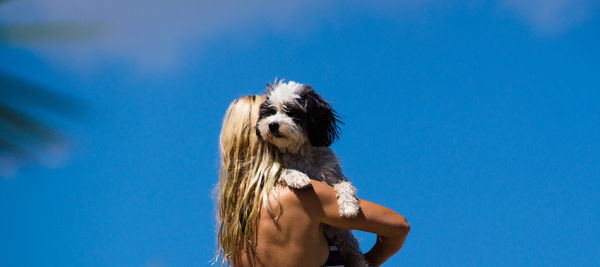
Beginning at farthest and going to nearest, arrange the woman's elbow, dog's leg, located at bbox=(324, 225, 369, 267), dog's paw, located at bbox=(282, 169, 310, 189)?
1. dog's leg, located at bbox=(324, 225, 369, 267)
2. the woman's elbow
3. dog's paw, located at bbox=(282, 169, 310, 189)

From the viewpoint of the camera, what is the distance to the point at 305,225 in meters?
3.76

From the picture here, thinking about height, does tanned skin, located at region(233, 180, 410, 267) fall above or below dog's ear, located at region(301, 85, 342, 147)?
below

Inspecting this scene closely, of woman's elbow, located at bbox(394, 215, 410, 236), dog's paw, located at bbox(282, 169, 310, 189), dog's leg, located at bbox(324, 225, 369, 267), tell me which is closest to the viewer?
dog's paw, located at bbox(282, 169, 310, 189)

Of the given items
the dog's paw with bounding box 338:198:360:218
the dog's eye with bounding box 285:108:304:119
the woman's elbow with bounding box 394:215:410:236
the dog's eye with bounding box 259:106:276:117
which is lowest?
the woman's elbow with bounding box 394:215:410:236

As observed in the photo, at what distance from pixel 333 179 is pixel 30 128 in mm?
3330

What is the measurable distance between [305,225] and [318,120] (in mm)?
726

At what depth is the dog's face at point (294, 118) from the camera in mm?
3852

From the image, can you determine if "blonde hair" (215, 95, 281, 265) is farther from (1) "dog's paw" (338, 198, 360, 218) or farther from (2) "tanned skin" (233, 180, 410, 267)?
(1) "dog's paw" (338, 198, 360, 218)

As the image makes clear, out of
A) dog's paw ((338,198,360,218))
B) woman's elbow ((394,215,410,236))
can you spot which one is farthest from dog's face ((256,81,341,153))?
woman's elbow ((394,215,410,236))

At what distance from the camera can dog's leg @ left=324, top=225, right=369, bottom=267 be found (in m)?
4.12

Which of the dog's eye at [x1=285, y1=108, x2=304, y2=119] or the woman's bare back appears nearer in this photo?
the woman's bare back

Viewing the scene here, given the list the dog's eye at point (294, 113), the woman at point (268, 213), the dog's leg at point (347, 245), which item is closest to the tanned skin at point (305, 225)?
the woman at point (268, 213)

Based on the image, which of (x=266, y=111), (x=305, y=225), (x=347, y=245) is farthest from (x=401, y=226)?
(x=266, y=111)

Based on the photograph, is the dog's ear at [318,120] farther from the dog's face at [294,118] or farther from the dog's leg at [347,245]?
the dog's leg at [347,245]
